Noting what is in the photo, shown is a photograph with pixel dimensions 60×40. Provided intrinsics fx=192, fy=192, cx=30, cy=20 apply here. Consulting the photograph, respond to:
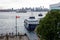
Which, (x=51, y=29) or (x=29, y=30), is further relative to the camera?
(x=29, y=30)

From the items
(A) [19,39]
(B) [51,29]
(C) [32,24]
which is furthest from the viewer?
(C) [32,24]

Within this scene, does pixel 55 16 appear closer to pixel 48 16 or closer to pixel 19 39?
pixel 48 16

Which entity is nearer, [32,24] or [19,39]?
[19,39]

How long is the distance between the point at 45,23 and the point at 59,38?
0.46 meters

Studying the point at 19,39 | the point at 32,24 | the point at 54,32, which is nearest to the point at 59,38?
the point at 54,32

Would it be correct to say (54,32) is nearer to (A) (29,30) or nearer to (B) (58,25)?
(B) (58,25)

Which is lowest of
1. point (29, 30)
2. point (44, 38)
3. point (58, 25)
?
point (29, 30)

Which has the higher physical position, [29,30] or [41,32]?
[41,32]

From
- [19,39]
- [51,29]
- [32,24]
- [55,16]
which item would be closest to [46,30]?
[51,29]

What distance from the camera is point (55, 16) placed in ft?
14.3

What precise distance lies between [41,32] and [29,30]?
11.9m

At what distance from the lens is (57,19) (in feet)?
14.1

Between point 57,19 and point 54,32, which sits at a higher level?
point 57,19

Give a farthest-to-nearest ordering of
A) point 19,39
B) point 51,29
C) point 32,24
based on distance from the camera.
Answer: point 32,24 → point 19,39 → point 51,29
